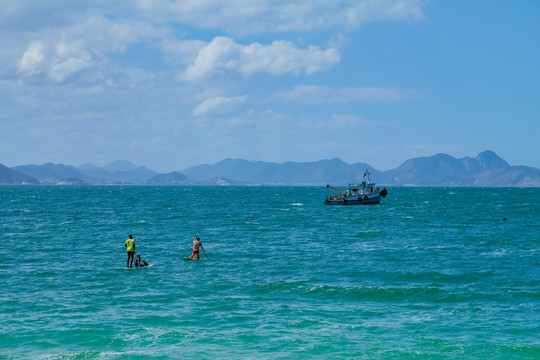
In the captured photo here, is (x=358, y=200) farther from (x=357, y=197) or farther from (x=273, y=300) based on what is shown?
(x=273, y=300)

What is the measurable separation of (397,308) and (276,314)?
19.1 ft

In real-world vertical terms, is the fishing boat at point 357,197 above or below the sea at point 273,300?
above

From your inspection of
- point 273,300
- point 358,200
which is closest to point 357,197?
point 358,200

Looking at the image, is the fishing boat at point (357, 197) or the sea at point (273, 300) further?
the fishing boat at point (357, 197)

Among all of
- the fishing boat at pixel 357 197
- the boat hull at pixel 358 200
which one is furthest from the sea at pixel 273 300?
the fishing boat at pixel 357 197

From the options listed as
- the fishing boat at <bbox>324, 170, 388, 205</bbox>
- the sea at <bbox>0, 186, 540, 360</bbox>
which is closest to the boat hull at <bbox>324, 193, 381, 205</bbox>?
the fishing boat at <bbox>324, 170, 388, 205</bbox>

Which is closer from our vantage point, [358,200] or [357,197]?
[358,200]

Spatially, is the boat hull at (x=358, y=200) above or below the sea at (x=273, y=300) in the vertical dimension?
above

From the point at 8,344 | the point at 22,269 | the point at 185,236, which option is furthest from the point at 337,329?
the point at 185,236

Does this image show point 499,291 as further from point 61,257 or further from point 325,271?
point 61,257

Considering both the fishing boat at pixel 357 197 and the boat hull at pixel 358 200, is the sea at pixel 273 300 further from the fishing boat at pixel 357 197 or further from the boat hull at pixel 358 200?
the fishing boat at pixel 357 197

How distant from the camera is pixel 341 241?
187ft

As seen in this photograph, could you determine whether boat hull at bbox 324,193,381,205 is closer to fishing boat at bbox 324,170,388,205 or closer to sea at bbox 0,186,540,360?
fishing boat at bbox 324,170,388,205

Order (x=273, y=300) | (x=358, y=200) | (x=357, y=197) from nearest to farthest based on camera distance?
1. (x=273, y=300)
2. (x=358, y=200)
3. (x=357, y=197)
